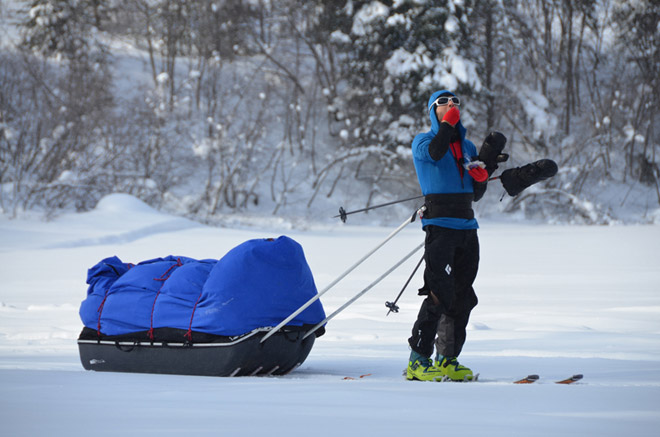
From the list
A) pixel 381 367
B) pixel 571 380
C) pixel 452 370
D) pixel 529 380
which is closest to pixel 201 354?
pixel 381 367

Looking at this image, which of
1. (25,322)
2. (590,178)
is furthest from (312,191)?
(25,322)

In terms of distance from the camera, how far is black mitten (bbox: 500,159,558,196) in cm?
352

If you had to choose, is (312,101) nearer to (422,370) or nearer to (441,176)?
(441,176)

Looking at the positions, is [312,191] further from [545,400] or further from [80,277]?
[545,400]

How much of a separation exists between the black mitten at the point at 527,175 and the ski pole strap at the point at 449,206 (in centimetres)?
Answer: 23

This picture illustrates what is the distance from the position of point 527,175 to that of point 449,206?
432mm

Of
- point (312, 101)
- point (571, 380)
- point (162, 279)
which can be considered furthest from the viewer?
point (312, 101)

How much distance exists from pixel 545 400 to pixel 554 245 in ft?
35.1

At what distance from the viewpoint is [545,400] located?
261cm

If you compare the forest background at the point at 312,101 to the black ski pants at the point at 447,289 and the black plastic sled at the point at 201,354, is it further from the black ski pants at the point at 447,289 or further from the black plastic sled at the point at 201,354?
the black ski pants at the point at 447,289

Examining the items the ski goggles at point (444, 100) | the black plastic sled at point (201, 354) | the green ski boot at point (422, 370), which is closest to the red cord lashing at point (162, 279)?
the black plastic sled at point (201, 354)

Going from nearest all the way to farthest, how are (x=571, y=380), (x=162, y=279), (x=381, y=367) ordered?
(x=571, y=380) < (x=162, y=279) < (x=381, y=367)

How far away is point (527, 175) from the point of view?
356 cm

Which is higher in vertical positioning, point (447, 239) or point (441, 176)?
point (441, 176)
